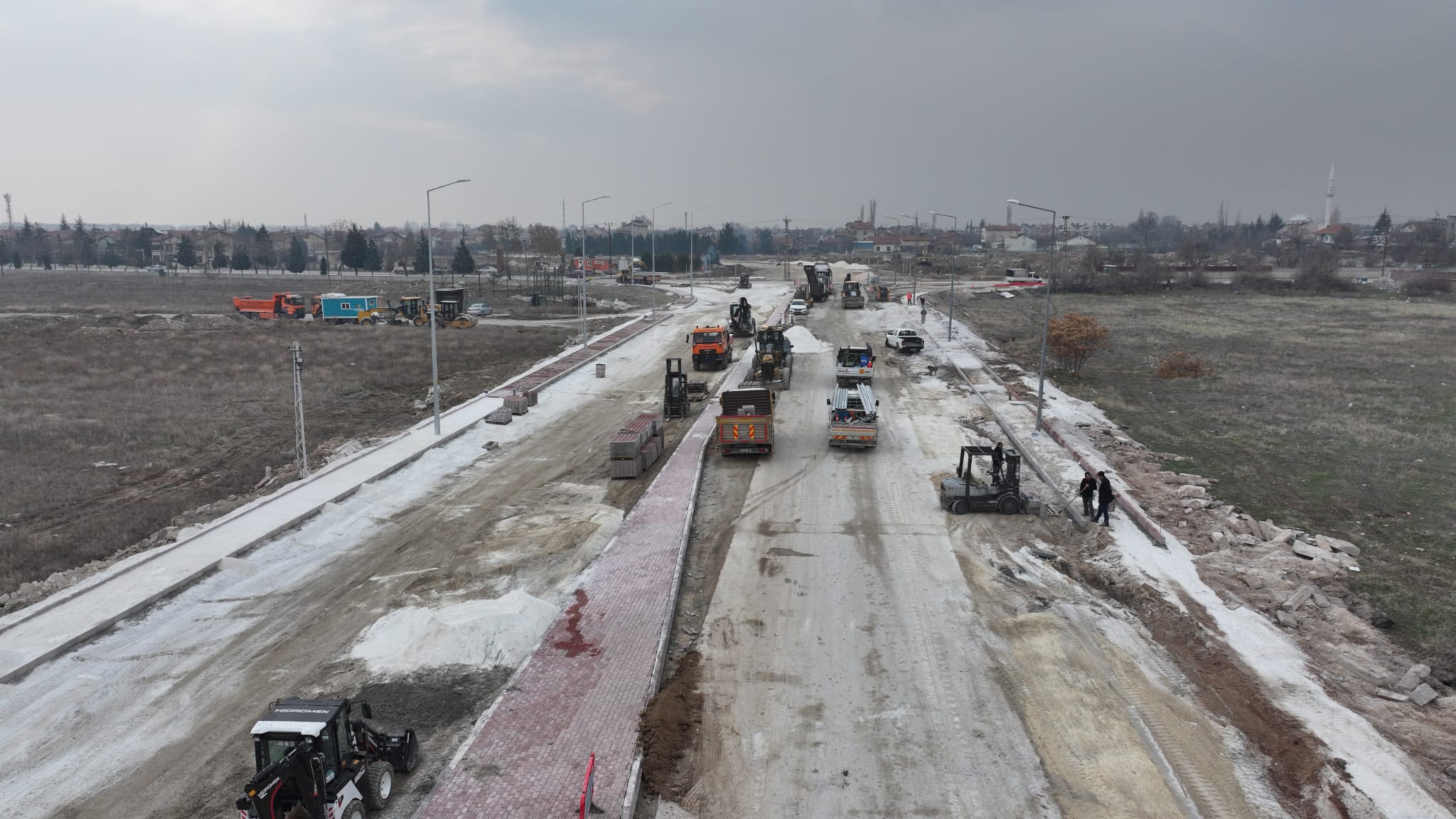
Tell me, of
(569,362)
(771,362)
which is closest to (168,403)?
(569,362)

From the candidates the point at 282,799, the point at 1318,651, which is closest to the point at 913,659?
the point at 1318,651

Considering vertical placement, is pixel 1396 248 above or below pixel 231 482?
above

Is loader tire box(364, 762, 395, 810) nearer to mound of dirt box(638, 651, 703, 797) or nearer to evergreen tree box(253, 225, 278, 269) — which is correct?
mound of dirt box(638, 651, 703, 797)

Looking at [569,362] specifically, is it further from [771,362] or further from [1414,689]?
[1414,689]

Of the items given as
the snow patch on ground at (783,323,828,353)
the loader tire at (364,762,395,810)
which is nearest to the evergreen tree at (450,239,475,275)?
the snow patch on ground at (783,323,828,353)

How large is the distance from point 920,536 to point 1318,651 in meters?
7.93

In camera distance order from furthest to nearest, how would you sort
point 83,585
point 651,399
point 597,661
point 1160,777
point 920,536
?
point 651,399
point 920,536
point 83,585
point 597,661
point 1160,777

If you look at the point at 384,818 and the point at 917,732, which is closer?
the point at 384,818

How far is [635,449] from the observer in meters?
24.1

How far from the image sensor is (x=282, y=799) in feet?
29.7

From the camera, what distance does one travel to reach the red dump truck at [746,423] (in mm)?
25469

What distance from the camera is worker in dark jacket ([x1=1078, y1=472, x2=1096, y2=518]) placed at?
19.8 metres

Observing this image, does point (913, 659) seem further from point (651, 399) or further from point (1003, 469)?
point (651, 399)

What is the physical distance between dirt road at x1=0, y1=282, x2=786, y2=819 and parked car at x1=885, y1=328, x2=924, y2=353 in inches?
987
